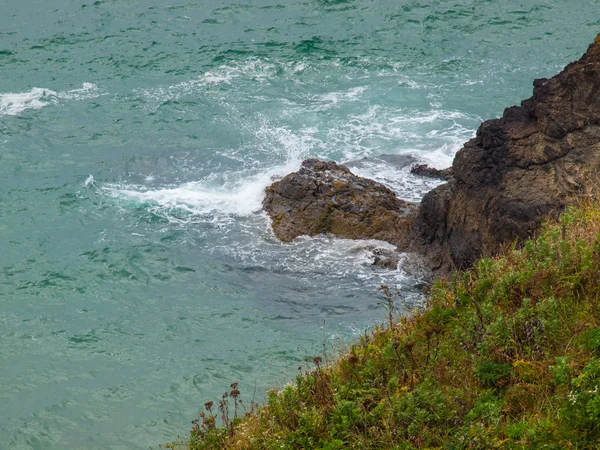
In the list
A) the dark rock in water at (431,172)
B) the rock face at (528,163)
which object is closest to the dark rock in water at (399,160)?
the dark rock in water at (431,172)

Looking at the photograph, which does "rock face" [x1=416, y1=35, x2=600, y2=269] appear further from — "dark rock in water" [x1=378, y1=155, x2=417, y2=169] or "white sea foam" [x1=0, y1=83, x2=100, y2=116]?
"white sea foam" [x1=0, y1=83, x2=100, y2=116]

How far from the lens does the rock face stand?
13.3 metres

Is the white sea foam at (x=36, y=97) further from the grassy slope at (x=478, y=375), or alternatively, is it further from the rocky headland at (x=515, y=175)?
the grassy slope at (x=478, y=375)

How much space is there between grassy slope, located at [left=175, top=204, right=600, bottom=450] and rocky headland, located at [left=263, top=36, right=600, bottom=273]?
3934 mm

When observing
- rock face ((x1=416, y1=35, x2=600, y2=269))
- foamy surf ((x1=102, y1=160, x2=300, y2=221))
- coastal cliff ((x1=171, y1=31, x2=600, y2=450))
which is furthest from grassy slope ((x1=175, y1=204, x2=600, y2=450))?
foamy surf ((x1=102, y1=160, x2=300, y2=221))

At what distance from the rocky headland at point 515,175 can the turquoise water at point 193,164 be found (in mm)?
1071

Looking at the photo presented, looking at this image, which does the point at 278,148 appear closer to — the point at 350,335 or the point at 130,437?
the point at 350,335

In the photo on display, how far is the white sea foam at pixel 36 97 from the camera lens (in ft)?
79.2

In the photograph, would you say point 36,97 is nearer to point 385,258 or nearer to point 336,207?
point 336,207

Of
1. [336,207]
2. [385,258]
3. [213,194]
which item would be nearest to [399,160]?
[336,207]

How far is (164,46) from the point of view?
92.2 ft

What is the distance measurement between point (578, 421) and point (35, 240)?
14.7 meters

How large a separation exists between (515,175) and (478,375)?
7.18 m

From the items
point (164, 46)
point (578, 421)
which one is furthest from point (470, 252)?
point (164, 46)
